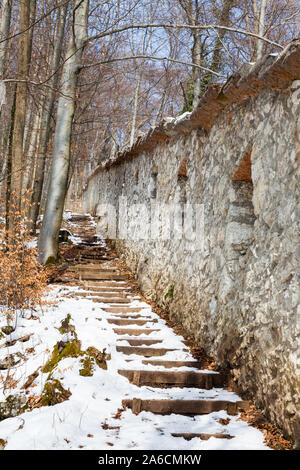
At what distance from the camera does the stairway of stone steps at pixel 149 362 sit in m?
3.57

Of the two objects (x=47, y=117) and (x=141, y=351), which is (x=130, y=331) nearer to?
(x=141, y=351)

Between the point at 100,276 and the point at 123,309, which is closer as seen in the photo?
the point at 123,309

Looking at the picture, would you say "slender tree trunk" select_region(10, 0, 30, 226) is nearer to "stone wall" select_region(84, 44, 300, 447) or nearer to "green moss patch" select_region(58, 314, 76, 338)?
"stone wall" select_region(84, 44, 300, 447)

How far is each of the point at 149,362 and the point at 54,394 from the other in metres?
1.35

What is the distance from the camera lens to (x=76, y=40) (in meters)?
9.04

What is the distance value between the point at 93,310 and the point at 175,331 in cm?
143

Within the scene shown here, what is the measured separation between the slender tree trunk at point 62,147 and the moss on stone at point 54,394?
5.65 meters

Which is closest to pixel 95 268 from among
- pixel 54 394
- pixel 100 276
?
pixel 100 276

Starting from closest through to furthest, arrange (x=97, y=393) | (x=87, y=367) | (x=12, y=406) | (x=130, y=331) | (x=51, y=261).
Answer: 1. (x=12, y=406)
2. (x=97, y=393)
3. (x=87, y=367)
4. (x=130, y=331)
5. (x=51, y=261)

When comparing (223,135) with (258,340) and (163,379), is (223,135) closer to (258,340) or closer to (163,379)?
(258,340)

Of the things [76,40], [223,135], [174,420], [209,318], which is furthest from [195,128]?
[76,40]

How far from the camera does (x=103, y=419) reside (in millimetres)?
3301

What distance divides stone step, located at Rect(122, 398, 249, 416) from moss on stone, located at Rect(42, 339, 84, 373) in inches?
34.2

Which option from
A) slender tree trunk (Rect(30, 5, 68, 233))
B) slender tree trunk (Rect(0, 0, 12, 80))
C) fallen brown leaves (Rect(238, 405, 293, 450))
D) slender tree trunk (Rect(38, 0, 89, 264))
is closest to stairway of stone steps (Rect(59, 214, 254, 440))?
fallen brown leaves (Rect(238, 405, 293, 450))
